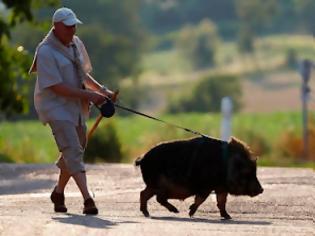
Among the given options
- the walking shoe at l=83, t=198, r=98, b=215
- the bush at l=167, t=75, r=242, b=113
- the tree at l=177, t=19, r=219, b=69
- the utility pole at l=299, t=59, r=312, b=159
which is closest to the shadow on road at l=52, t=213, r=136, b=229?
the walking shoe at l=83, t=198, r=98, b=215

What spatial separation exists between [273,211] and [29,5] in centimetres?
1677

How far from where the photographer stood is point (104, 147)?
30.2 m

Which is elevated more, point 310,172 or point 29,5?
point 29,5

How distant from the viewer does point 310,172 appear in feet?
69.4

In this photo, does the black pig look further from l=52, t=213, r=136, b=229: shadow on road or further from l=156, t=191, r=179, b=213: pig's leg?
l=52, t=213, r=136, b=229: shadow on road

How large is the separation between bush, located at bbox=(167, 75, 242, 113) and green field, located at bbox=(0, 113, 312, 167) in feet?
22.9

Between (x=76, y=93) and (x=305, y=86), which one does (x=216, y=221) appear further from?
(x=305, y=86)

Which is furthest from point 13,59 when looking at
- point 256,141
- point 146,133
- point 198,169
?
point 198,169

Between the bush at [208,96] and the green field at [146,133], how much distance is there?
6.99 metres

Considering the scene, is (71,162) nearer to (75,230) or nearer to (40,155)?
(75,230)

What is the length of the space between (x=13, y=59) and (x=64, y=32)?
60.0 feet

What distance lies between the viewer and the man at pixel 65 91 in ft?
46.3

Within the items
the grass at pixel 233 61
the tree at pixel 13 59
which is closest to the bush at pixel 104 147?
the tree at pixel 13 59

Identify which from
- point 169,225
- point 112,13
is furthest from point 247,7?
point 169,225
